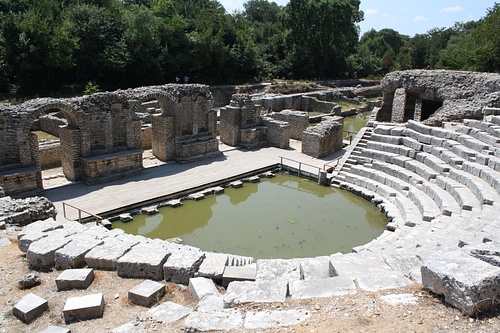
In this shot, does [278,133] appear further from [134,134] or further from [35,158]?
[35,158]

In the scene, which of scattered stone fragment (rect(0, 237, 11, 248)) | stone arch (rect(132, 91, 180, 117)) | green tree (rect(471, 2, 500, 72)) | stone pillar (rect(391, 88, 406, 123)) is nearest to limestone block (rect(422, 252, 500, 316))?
scattered stone fragment (rect(0, 237, 11, 248))

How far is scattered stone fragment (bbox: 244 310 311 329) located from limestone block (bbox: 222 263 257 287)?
1784mm

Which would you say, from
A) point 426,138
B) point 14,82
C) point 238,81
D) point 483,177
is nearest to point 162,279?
point 483,177

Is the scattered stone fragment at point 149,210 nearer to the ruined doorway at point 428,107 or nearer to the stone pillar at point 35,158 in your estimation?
the stone pillar at point 35,158

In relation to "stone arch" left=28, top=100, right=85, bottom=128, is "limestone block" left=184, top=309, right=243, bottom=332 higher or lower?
lower

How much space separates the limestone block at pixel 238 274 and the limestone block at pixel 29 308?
2.57 meters

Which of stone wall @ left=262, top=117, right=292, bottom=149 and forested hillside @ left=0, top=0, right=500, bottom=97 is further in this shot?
forested hillside @ left=0, top=0, right=500, bottom=97

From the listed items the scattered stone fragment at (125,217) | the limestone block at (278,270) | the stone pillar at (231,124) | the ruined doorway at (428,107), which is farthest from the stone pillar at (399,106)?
the limestone block at (278,270)

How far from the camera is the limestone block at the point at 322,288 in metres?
5.46

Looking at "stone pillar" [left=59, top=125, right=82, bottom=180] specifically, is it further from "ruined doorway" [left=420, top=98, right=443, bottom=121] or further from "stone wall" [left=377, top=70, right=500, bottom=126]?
"ruined doorway" [left=420, top=98, right=443, bottom=121]

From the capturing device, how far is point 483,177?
11.9 m

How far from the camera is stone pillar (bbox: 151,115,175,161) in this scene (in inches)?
659

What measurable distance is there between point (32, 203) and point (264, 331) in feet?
26.1

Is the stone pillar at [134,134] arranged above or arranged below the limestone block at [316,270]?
above
